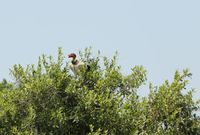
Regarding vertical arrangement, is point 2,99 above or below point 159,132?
above

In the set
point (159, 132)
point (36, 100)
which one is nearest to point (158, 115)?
point (159, 132)

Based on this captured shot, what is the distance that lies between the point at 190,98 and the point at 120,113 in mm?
3461

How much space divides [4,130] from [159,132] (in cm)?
607

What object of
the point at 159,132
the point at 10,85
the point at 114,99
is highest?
the point at 10,85

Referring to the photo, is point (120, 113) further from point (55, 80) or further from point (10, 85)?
point (10, 85)

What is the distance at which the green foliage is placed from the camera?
23578mm

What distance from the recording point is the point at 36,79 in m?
24.2

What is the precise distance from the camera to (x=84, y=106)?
2377cm

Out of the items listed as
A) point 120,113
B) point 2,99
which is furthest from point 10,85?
point 120,113

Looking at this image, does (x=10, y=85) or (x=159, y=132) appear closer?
(x=159, y=132)

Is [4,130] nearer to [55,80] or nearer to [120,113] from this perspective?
[55,80]

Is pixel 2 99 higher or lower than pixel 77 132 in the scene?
higher

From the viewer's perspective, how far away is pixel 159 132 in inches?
933

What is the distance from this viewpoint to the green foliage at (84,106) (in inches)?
928
